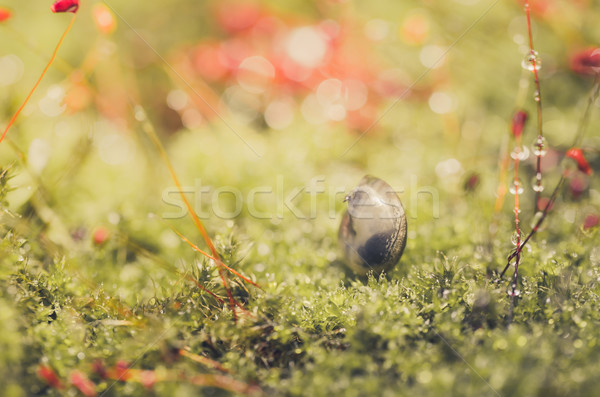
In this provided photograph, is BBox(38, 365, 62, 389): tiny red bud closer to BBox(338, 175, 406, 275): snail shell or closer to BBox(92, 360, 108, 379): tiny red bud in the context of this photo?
BBox(92, 360, 108, 379): tiny red bud

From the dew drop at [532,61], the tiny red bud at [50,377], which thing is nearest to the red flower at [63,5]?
the tiny red bud at [50,377]

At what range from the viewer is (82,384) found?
479 mm

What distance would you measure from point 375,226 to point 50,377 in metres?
0.43

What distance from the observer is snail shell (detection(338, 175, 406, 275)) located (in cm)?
59

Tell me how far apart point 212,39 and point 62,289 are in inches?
41.3

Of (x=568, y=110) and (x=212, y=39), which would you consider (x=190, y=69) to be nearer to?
(x=212, y=39)

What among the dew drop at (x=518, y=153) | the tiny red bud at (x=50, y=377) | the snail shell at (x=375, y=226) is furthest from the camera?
the dew drop at (x=518, y=153)

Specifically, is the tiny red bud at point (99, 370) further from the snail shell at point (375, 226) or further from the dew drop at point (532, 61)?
the dew drop at point (532, 61)

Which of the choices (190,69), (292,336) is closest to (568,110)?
(292,336)

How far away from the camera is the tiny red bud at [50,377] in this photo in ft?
1.55

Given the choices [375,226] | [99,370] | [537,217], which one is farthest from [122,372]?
[537,217]

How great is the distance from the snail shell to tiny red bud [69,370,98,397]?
369mm

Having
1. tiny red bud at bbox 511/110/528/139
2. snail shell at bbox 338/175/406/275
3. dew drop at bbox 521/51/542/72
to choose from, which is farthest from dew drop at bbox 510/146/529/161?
snail shell at bbox 338/175/406/275

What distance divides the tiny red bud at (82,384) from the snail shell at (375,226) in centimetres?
37
